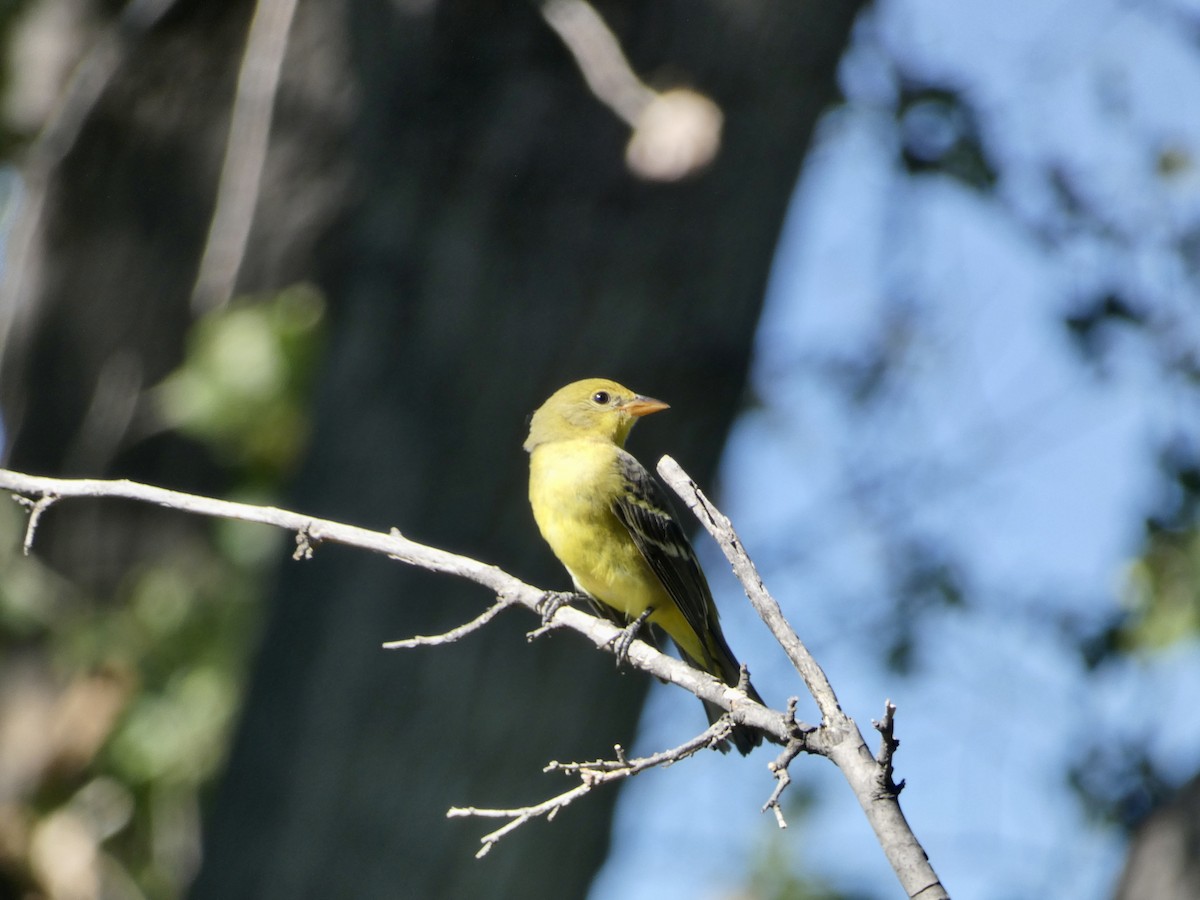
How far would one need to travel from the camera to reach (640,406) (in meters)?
4.45

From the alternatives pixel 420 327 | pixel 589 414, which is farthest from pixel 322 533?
pixel 420 327

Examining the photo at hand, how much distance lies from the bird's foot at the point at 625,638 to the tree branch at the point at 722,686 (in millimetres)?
31

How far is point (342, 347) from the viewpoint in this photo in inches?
185

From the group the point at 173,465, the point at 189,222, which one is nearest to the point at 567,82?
the point at 189,222

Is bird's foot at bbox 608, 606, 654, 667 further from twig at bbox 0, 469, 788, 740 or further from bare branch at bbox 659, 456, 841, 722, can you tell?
bare branch at bbox 659, 456, 841, 722

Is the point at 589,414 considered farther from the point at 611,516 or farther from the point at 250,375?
Answer: the point at 250,375

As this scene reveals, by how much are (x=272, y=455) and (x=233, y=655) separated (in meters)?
0.79

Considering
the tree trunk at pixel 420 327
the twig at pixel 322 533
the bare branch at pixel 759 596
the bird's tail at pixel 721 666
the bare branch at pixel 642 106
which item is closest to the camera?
the bare branch at pixel 759 596

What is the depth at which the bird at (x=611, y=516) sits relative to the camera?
4516 mm

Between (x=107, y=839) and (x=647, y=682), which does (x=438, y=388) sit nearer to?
(x=647, y=682)

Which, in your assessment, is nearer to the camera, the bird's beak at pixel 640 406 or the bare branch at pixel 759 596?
the bare branch at pixel 759 596

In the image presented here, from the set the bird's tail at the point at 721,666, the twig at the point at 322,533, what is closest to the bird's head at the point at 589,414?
the bird's tail at the point at 721,666

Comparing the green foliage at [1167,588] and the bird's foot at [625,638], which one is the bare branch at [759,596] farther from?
the green foliage at [1167,588]

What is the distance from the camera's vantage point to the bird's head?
454 centimetres
